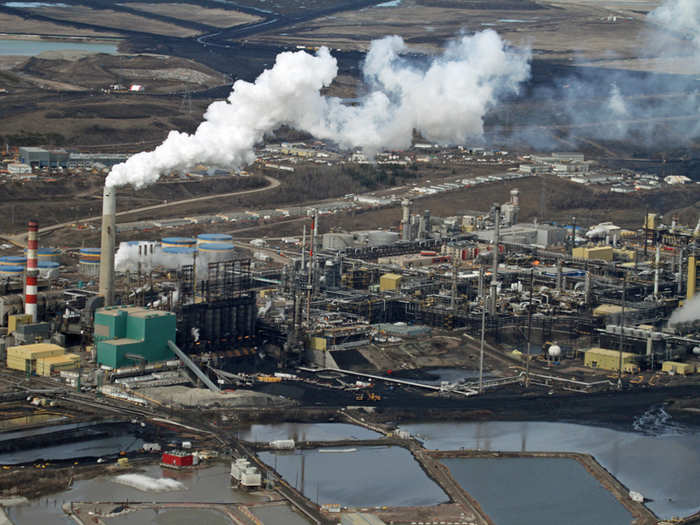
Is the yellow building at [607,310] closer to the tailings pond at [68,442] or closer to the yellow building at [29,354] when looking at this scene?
the yellow building at [29,354]

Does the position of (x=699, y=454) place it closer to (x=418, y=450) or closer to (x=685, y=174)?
(x=418, y=450)

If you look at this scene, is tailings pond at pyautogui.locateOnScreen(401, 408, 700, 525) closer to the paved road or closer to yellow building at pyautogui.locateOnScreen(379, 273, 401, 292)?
yellow building at pyautogui.locateOnScreen(379, 273, 401, 292)

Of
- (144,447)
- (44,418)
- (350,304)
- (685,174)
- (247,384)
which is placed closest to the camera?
(144,447)

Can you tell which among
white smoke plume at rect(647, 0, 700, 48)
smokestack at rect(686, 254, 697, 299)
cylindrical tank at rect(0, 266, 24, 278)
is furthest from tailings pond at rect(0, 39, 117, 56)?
smokestack at rect(686, 254, 697, 299)

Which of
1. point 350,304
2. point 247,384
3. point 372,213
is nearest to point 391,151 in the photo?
point 372,213

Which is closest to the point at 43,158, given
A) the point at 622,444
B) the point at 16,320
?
the point at 16,320

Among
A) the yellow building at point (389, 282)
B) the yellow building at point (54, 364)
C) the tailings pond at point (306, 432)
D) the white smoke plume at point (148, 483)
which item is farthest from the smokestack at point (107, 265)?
the white smoke plume at point (148, 483)

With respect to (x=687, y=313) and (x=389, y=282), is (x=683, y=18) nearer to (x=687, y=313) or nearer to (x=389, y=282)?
(x=389, y=282)
